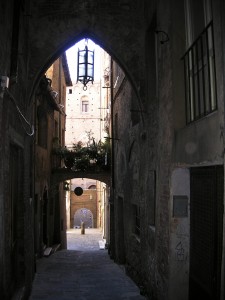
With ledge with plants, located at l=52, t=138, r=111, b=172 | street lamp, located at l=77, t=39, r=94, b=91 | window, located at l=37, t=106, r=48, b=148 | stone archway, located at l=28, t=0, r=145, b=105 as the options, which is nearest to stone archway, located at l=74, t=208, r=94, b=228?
ledge with plants, located at l=52, t=138, r=111, b=172

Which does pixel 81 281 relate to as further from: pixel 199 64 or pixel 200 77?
pixel 199 64

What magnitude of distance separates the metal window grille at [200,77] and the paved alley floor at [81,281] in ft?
14.6

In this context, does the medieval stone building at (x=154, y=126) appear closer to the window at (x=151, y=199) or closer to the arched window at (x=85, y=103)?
the window at (x=151, y=199)

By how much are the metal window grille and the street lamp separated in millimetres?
6808

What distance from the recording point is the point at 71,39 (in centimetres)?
911

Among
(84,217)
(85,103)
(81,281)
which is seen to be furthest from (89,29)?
(85,103)

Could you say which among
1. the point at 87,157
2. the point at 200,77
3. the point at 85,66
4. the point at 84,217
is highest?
the point at 85,66

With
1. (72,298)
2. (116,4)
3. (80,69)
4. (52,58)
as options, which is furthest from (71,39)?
(72,298)

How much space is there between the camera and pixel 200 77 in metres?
5.28

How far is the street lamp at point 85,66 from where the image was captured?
12.3 m

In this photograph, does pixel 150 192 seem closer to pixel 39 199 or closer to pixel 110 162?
pixel 39 199

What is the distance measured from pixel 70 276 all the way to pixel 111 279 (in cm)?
116

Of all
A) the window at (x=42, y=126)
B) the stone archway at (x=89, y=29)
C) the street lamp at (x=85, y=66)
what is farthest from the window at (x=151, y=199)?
the window at (x=42, y=126)

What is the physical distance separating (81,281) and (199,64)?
6661 millimetres
